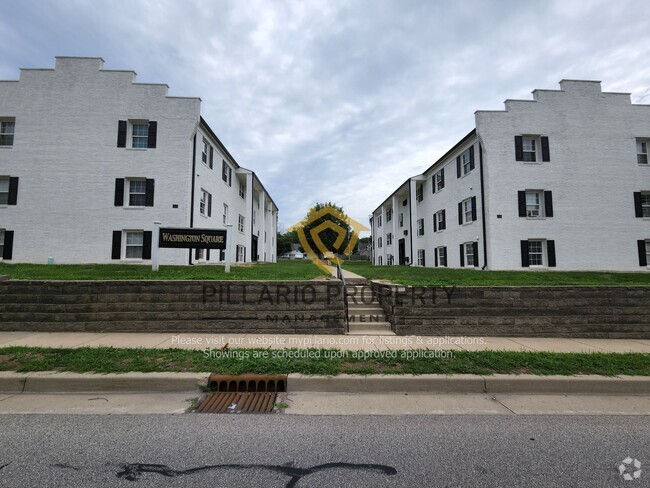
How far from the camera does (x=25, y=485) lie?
2.59m

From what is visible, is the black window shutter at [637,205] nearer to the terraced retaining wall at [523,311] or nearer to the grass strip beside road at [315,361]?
the terraced retaining wall at [523,311]

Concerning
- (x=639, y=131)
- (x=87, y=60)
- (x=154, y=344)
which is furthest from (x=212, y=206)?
(x=639, y=131)

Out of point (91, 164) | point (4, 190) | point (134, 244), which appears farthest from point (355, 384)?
point (4, 190)

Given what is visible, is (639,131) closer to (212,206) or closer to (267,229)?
(212,206)

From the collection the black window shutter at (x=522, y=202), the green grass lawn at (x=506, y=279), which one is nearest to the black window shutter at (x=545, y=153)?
the black window shutter at (x=522, y=202)

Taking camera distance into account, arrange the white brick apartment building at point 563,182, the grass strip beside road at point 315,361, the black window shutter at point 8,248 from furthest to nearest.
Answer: the white brick apartment building at point 563,182, the black window shutter at point 8,248, the grass strip beside road at point 315,361

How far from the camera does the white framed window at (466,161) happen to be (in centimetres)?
2016

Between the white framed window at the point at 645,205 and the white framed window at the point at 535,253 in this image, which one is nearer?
the white framed window at the point at 535,253

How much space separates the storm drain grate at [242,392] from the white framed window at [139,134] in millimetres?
16813

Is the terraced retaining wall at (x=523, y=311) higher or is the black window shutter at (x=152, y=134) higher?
the black window shutter at (x=152, y=134)

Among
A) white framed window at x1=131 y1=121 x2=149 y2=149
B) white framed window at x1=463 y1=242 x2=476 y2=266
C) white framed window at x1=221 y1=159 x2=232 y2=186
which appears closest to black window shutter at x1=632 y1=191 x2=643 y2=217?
white framed window at x1=463 y1=242 x2=476 y2=266

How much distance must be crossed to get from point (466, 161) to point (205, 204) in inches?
653

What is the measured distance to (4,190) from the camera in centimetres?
1708

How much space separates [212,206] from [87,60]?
9924mm
